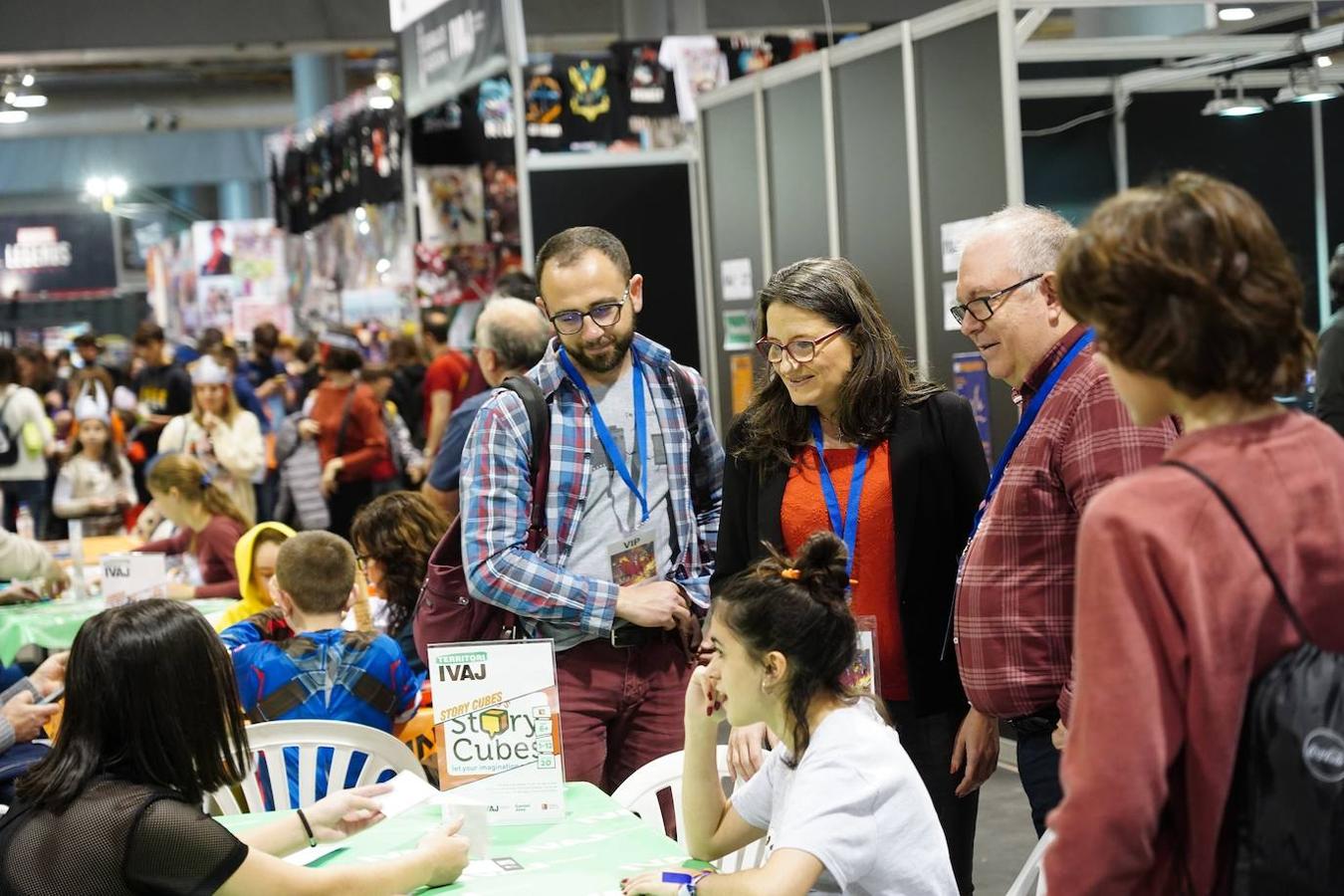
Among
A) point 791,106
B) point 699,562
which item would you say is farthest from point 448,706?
point 791,106

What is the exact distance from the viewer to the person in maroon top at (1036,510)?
7.11ft

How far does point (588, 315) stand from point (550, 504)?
383 mm

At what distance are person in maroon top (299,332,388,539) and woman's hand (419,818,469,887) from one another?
635 cm

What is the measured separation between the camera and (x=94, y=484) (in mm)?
8797

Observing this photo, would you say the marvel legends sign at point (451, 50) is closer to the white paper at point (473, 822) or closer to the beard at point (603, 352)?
the beard at point (603, 352)

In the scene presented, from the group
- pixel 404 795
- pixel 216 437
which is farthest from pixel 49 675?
pixel 216 437

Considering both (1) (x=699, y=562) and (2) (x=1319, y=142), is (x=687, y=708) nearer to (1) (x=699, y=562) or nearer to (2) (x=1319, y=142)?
(1) (x=699, y=562)

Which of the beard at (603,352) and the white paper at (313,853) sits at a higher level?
the beard at (603,352)

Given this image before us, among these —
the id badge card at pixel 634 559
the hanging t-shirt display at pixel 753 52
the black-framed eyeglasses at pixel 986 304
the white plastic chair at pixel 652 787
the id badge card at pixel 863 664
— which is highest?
the hanging t-shirt display at pixel 753 52

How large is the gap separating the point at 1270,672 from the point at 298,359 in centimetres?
1187

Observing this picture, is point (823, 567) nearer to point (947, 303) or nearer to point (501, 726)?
point (501, 726)

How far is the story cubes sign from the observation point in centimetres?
244

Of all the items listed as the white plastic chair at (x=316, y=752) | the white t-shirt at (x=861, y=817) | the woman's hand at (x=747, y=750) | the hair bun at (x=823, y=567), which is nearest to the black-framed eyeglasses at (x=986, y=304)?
the hair bun at (x=823, y=567)

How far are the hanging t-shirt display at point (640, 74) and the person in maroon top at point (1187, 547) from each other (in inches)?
301
